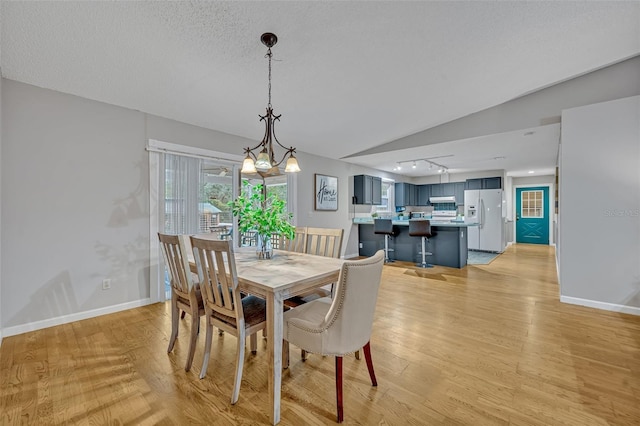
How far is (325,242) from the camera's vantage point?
2764mm

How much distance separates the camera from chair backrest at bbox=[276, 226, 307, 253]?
2963 millimetres

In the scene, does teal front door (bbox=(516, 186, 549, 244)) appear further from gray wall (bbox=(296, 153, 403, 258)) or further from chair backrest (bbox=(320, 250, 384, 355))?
chair backrest (bbox=(320, 250, 384, 355))

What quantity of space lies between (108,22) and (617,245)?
5376mm

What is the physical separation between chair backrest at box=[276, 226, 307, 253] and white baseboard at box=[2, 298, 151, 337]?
1834mm

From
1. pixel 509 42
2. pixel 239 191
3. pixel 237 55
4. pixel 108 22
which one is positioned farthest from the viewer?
pixel 239 191

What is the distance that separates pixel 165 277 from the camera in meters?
3.45

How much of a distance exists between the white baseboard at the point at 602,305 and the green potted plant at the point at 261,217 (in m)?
3.57

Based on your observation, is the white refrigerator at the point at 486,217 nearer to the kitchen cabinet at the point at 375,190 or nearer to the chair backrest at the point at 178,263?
the kitchen cabinet at the point at 375,190

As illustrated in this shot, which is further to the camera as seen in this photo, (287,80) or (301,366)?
(287,80)

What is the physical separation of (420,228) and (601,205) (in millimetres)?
2439

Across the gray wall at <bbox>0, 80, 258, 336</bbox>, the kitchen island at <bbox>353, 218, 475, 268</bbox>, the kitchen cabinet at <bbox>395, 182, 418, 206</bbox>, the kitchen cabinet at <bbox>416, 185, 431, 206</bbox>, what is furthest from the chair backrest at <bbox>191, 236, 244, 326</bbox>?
the kitchen cabinet at <bbox>416, 185, 431, 206</bbox>

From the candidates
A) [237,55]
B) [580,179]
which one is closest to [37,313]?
[237,55]

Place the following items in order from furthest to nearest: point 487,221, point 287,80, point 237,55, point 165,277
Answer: point 487,221 < point 165,277 < point 287,80 < point 237,55

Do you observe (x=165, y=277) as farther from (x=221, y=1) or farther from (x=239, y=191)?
(x=221, y=1)
